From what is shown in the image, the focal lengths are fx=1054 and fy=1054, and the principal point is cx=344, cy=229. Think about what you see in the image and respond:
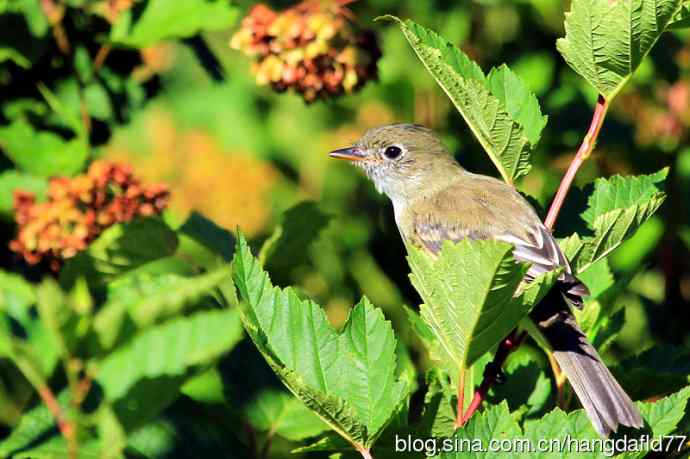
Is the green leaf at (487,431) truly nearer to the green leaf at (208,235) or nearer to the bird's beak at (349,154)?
the green leaf at (208,235)

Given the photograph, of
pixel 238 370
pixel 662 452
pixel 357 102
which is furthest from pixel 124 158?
pixel 662 452

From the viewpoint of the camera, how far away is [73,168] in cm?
357

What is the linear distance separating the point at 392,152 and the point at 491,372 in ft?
7.20

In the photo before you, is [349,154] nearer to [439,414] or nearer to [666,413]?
[439,414]

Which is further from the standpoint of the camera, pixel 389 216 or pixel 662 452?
pixel 389 216

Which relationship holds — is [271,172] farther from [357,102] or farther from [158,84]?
[158,84]

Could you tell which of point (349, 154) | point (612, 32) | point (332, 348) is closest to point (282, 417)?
point (332, 348)

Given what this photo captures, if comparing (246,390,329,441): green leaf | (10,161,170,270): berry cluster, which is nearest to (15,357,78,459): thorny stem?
(246,390,329,441): green leaf

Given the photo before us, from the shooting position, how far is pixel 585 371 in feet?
8.50

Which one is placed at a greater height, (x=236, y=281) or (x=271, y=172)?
(x=236, y=281)

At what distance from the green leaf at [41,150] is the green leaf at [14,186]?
30 millimetres

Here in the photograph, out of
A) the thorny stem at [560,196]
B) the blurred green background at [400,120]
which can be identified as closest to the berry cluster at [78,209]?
the blurred green background at [400,120]

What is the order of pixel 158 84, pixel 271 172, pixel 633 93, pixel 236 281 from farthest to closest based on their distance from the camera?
pixel 271 172 → pixel 633 93 → pixel 158 84 → pixel 236 281

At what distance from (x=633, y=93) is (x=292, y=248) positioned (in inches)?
94.9
